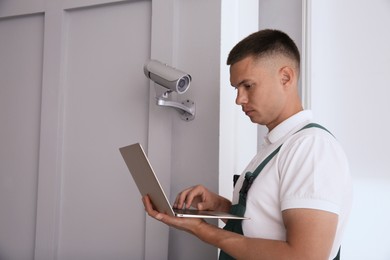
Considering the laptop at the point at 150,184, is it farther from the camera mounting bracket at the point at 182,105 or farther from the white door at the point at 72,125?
the white door at the point at 72,125

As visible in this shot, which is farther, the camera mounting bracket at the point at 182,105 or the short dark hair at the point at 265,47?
the camera mounting bracket at the point at 182,105

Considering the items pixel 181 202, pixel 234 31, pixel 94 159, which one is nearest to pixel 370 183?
pixel 234 31

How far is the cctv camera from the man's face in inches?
15.8

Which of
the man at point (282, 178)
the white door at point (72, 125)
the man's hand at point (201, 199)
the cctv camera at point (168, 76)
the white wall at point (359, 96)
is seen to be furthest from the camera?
the white wall at point (359, 96)

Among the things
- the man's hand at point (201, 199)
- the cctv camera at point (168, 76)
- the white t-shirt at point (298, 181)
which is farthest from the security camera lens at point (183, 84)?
the white t-shirt at point (298, 181)

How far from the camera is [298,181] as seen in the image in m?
0.99

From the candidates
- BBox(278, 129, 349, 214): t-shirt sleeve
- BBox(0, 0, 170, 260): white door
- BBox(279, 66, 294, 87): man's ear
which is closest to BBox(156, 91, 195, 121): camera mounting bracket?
BBox(0, 0, 170, 260): white door

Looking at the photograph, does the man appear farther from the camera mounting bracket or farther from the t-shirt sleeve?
the camera mounting bracket

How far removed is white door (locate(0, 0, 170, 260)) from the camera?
1.89 metres

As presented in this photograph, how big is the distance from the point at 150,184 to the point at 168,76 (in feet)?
1.69

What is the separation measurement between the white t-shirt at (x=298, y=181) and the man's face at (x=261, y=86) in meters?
0.05

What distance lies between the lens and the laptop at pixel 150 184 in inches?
44.8

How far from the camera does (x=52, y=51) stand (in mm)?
2066

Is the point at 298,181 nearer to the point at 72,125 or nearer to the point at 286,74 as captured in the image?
the point at 286,74
